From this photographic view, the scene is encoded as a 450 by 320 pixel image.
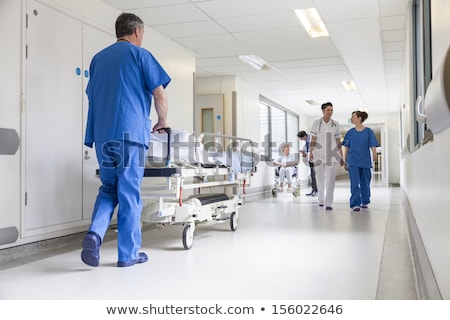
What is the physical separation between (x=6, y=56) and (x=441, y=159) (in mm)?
2942

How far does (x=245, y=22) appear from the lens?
5277 mm

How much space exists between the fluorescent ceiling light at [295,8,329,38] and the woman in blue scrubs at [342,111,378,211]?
1.35 m

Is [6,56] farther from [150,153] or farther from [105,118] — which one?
[150,153]

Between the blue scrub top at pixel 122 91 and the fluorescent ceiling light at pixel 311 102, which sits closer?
the blue scrub top at pixel 122 91

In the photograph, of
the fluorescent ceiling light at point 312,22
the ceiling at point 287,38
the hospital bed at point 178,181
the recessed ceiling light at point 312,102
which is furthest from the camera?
the recessed ceiling light at point 312,102

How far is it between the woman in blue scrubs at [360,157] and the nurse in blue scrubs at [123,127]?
13.4 ft

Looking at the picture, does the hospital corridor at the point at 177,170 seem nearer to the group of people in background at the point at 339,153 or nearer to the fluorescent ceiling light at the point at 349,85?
the group of people in background at the point at 339,153

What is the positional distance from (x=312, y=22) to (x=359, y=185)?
239 cm

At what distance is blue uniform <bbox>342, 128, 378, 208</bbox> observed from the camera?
6336 millimetres

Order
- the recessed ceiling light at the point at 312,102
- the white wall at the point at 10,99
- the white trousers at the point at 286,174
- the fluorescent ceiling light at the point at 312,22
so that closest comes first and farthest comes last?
the white wall at the point at 10,99 → the fluorescent ceiling light at the point at 312,22 → the white trousers at the point at 286,174 → the recessed ceiling light at the point at 312,102

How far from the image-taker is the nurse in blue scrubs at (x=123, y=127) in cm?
284

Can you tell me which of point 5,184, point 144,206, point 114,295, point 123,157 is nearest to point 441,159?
point 114,295

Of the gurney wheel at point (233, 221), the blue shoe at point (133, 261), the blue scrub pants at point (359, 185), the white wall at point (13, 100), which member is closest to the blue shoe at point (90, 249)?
the blue shoe at point (133, 261)

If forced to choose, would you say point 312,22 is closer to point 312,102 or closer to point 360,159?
point 360,159
